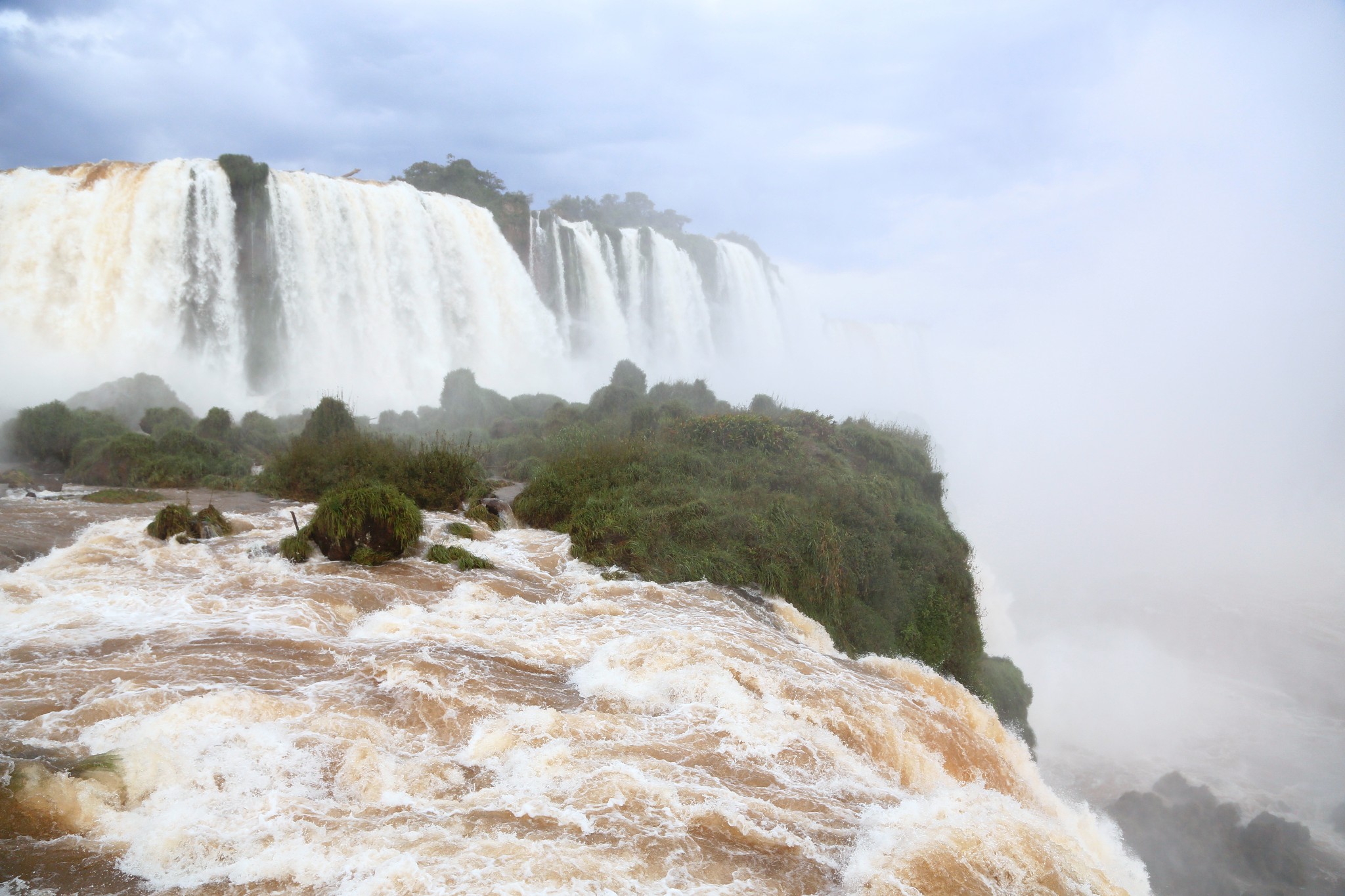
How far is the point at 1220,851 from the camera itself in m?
11.2

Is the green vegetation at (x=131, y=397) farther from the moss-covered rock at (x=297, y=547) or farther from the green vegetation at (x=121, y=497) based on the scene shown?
the moss-covered rock at (x=297, y=547)

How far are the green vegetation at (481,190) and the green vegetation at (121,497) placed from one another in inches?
1004

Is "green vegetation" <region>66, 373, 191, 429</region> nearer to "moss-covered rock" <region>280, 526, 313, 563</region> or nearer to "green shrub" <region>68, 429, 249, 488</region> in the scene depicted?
"green shrub" <region>68, 429, 249, 488</region>

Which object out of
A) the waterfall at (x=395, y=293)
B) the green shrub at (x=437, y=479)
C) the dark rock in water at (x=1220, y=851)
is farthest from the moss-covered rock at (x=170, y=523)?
the waterfall at (x=395, y=293)

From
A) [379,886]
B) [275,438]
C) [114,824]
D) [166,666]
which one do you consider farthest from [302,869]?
[275,438]

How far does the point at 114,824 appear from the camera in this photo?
12.7ft

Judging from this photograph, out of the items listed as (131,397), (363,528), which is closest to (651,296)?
(131,397)

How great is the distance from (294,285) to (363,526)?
2179 centimetres

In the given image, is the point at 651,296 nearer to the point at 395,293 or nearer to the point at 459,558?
the point at 395,293

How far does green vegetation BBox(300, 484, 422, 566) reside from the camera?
9062mm

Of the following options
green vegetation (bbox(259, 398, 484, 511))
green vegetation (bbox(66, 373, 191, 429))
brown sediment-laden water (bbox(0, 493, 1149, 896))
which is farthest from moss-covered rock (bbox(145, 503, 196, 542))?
green vegetation (bbox(66, 373, 191, 429))

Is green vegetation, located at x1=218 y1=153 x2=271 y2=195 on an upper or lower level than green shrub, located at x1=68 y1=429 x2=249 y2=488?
upper

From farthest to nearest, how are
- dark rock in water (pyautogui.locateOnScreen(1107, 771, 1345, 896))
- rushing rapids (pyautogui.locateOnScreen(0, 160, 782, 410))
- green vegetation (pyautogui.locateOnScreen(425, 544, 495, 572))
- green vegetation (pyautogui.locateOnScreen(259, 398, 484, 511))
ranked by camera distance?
1. rushing rapids (pyautogui.locateOnScreen(0, 160, 782, 410))
2. green vegetation (pyautogui.locateOnScreen(259, 398, 484, 511))
3. dark rock in water (pyautogui.locateOnScreen(1107, 771, 1345, 896))
4. green vegetation (pyautogui.locateOnScreen(425, 544, 495, 572))

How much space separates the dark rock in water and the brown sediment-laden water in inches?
242
